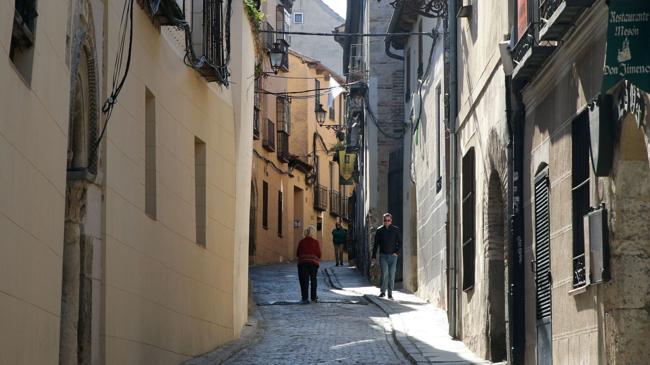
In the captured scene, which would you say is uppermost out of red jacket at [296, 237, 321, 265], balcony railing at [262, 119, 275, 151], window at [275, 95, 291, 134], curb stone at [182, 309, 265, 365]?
window at [275, 95, 291, 134]

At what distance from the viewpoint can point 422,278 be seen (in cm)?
2530

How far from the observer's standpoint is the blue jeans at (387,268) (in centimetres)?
2473

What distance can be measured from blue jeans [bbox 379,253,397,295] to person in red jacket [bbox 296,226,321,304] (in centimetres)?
123

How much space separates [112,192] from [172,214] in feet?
9.88

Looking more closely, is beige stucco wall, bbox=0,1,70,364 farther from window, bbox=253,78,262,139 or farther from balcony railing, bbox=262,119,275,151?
balcony railing, bbox=262,119,275,151

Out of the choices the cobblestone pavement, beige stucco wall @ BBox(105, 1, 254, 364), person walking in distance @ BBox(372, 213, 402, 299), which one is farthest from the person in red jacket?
beige stucco wall @ BBox(105, 1, 254, 364)

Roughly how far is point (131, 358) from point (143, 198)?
66.9 inches

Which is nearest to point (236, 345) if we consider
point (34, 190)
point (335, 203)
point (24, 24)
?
point (34, 190)

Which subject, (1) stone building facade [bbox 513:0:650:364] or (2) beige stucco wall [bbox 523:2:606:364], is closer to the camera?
(1) stone building facade [bbox 513:0:650:364]

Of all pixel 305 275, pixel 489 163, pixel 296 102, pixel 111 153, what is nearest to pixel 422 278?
pixel 305 275

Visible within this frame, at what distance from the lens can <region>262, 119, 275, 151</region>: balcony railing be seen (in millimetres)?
44625

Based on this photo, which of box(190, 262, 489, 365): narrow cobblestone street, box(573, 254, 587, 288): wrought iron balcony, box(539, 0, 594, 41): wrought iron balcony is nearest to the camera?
box(539, 0, 594, 41): wrought iron balcony

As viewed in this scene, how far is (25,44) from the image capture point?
8867mm

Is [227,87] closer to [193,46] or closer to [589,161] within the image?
[193,46]
